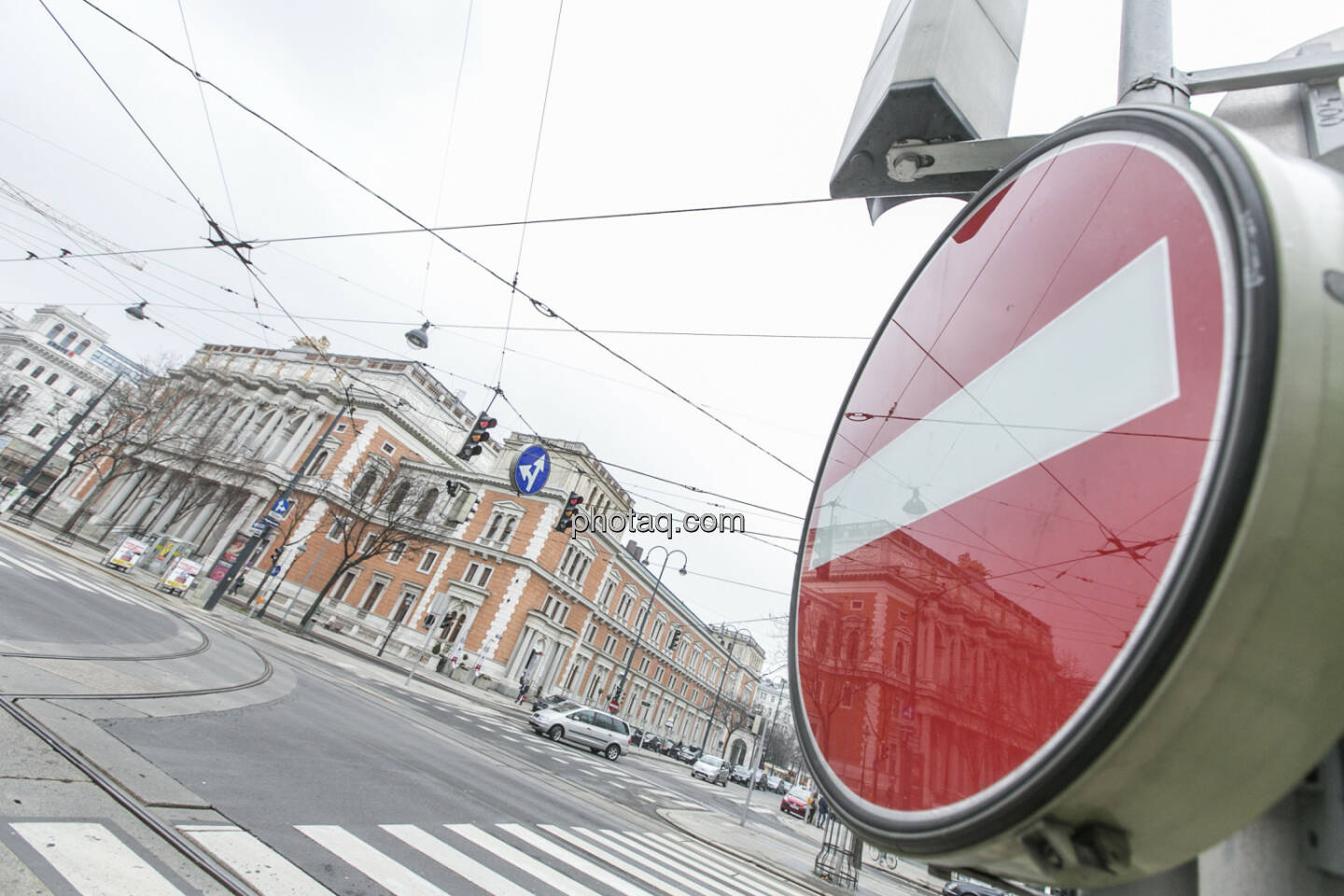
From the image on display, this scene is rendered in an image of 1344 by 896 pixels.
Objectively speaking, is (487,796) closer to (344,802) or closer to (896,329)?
(344,802)

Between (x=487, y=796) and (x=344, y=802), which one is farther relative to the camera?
(x=487, y=796)

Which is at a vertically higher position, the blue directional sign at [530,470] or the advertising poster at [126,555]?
the blue directional sign at [530,470]

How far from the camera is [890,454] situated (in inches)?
42.6

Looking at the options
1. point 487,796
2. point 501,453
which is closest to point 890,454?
point 487,796

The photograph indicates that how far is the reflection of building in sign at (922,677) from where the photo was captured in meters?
0.63

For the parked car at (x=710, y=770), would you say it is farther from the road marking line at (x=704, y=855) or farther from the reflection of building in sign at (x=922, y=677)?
the reflection of building in sign at (x=922, y=677)

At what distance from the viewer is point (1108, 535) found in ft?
1.92

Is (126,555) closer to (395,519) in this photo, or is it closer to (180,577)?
(180,577)

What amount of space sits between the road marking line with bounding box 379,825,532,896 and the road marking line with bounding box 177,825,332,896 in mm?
1264

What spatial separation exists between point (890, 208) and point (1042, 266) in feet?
3.38

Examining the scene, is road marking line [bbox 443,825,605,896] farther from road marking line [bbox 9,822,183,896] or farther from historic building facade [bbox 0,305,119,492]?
historic building facade [bbox 0,305,119,492]

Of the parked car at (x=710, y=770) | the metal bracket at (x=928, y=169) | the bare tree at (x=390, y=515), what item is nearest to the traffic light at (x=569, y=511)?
the metal bracket at (x=928, y=169)

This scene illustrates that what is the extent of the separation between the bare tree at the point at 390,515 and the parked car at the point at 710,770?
19138 mm

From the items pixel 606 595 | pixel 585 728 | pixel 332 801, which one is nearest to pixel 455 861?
pixel 332 801
